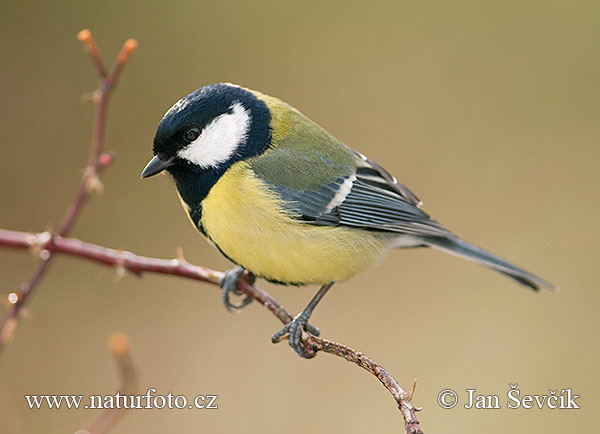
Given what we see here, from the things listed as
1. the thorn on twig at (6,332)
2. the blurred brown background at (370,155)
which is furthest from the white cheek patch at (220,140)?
the blurred brown background at (370,155)

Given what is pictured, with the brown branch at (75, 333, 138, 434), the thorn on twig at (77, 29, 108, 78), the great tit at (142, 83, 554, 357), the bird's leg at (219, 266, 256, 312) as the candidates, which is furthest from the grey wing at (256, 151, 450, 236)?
the brown branch at (75, 333, 138, 434)

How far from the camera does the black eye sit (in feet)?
7.16

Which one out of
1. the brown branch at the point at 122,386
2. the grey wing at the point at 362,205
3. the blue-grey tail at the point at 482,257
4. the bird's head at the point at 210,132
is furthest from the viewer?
the blue-grey tail at the point at 482,257

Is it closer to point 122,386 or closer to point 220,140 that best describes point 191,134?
point 220,140

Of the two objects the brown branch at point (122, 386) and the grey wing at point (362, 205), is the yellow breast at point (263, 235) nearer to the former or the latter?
the grey wing at point (362, 205)

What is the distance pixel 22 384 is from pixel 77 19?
221cm

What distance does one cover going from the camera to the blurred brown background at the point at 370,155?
11.4 ft

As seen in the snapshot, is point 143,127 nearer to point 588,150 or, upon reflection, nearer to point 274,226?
point 274,226

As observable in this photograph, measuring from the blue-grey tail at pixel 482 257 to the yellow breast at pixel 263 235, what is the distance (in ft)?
1.63

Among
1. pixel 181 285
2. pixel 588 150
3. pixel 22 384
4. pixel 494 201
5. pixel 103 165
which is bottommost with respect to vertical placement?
pixel 22 384

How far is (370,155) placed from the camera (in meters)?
4.38

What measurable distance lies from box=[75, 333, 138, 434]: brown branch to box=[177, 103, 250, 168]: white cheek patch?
2.64 ft

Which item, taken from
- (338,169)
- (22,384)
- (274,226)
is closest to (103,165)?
(274,226)

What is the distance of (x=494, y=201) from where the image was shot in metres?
4.12
